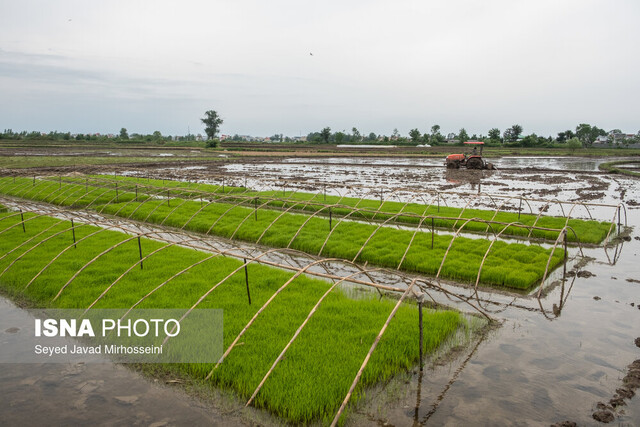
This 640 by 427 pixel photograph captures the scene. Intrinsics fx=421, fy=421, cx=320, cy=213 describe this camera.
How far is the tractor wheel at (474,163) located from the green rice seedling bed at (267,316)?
29.9 meters

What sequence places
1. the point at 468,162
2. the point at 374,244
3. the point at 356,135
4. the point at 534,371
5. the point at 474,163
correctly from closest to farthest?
the point at 534,371
the point at 374,244
the point at 474,163
the point at 468,162
the point at 356,135

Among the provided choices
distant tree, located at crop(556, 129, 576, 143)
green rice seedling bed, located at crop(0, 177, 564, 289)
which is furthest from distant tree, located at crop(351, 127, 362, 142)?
green rice seedling bed, located at crop(0, 177, 564, 289)

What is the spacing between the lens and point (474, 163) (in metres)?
35.5

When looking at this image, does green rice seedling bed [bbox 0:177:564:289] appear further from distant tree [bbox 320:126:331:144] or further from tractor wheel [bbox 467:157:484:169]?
distant tree [bbox 320:126:331:144]

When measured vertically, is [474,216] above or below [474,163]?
below

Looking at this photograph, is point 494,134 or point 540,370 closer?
point 540,370

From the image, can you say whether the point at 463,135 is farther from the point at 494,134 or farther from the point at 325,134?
the point at 325,134

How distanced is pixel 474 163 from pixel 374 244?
90.0 feet

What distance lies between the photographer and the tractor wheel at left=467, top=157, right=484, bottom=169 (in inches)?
1382

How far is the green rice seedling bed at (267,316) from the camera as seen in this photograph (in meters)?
5.04

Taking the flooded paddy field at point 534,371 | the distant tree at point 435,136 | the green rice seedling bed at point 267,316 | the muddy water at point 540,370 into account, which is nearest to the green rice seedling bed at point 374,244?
the flooded paddy field at point 534,371

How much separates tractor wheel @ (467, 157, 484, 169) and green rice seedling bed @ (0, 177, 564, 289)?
25.3 meters

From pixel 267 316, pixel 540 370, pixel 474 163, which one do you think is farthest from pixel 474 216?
pixel 474 163

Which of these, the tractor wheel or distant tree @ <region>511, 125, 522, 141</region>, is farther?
distant tree @ <region>511, 125, 522, 141</region>
